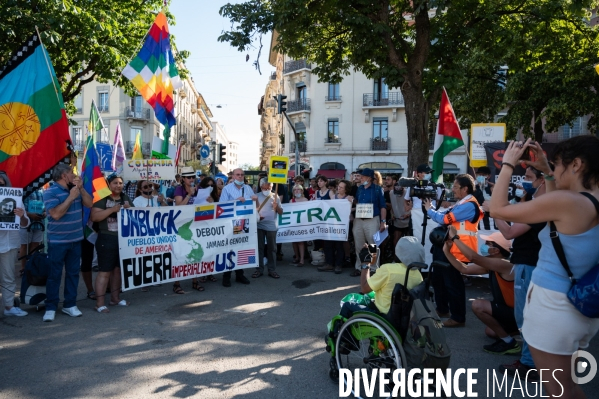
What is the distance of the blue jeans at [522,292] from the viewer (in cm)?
420

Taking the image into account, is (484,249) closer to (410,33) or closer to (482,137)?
(482,137)

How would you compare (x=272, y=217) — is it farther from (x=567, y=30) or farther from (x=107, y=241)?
(x=567, y=30)

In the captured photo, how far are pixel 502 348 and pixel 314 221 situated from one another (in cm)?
534

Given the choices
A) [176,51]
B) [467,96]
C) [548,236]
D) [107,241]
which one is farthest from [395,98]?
[548,236]

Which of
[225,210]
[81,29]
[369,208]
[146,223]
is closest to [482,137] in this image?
[369,208]

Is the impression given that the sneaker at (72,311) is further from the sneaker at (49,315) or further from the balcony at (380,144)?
the balcony at (380,144)

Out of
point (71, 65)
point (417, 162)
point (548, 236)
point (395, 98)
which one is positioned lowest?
point (548, 236)

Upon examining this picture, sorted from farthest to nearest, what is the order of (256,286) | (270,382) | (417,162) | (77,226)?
(417,162) < (256,286) < (77,226) < (270,382)

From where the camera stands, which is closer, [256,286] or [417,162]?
[256,286]

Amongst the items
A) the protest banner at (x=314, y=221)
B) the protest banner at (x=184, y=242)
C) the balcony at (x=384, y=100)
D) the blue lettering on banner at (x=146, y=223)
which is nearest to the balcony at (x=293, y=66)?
the balcony at (x=384, y=100)

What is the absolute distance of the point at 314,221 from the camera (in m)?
9.80

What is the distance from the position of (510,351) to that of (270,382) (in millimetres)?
2528

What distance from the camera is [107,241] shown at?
653 centimetres

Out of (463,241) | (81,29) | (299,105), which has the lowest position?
(463,241)
